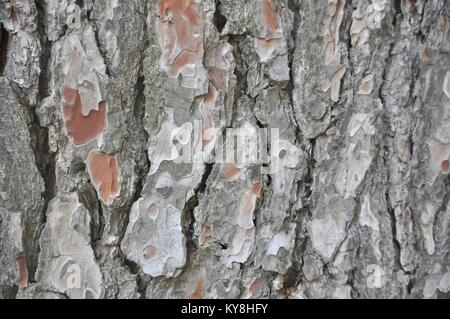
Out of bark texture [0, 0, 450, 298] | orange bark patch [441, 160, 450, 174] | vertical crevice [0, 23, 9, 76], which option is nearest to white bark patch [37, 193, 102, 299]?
bark texture [0, 0, 450, 298]

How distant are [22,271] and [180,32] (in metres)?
0.52

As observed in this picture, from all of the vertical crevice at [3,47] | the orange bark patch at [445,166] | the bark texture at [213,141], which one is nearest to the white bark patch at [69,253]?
the bark texture at [213,141]

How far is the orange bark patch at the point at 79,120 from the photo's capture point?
920 millimetres

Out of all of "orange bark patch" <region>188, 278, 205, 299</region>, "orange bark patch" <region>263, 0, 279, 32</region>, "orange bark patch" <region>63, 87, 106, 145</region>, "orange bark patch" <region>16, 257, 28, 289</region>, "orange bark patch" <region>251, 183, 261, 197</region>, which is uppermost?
"orange bark patch" <region>263, 0, 279, 32</region>

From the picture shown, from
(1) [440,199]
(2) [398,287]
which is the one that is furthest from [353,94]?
(2) [398,287]

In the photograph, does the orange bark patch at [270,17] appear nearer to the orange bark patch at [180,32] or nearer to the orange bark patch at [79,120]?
the orange bark patch at [180,32]

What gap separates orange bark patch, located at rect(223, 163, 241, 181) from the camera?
942mm

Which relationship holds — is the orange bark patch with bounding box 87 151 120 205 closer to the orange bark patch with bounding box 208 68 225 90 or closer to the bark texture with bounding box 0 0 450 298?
the bark texture with bounding box 0 0 450 298

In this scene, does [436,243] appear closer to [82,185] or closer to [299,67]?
[299,67]

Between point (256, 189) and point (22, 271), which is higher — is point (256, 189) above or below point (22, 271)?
above

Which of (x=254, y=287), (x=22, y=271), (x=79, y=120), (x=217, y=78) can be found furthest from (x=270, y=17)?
(x=22, y=271)

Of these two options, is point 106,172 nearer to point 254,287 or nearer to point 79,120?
point 79,120

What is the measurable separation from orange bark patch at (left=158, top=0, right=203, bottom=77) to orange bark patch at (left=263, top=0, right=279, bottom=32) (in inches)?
4.7

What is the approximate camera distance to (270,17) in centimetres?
93
